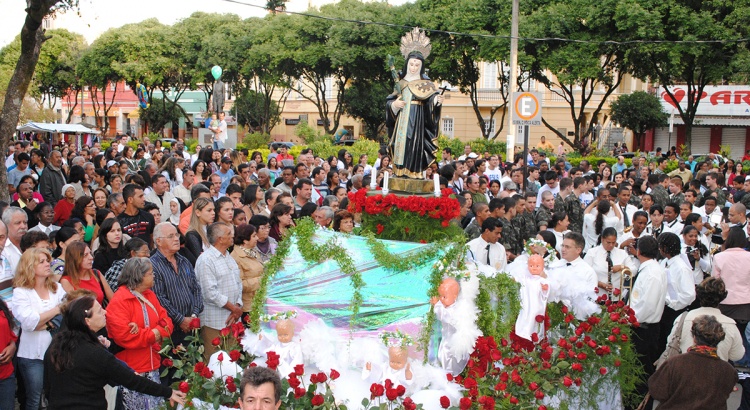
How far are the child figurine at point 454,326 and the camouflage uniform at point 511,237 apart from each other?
11.8 ft

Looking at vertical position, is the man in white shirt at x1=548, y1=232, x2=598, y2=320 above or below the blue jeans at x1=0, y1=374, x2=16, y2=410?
above

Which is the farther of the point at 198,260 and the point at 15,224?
the point at 15,224

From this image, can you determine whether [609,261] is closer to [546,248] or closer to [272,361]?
[546,248]

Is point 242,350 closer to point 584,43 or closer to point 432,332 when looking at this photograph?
point 432,332

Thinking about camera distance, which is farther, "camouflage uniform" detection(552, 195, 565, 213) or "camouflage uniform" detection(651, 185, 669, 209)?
"camouflage uniform" detection(651, 185, 669, 209)

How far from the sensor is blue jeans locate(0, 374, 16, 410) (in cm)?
608

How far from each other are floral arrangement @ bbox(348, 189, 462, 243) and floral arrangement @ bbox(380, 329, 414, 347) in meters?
1.29

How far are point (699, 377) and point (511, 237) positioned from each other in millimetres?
4656

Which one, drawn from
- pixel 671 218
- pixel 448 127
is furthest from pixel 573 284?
pixel 448 127

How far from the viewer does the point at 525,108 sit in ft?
44.5

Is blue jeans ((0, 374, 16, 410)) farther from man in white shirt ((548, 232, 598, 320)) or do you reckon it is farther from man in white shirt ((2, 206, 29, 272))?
man in white shirt ((548, 232, 598, 320))

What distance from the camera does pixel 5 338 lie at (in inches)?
236

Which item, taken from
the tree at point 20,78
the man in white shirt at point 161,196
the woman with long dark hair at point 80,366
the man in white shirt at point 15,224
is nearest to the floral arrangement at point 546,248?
the woman with long dark hair at point 80,366

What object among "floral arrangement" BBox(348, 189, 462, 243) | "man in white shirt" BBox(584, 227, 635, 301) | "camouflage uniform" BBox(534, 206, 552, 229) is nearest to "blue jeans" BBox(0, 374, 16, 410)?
"floral arrangement" BBox(348, 189, 462, 243)
